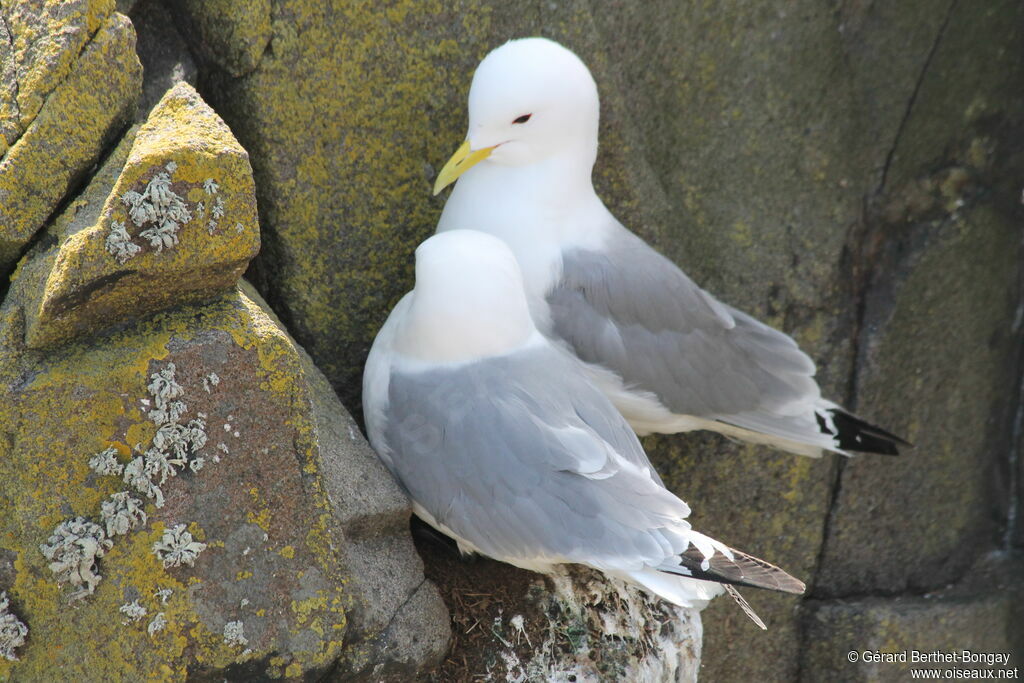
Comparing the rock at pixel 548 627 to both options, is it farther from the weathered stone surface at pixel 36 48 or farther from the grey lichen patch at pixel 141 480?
the weathered stone surface at pixel 36 48

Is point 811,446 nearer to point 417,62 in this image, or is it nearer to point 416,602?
point 416,602

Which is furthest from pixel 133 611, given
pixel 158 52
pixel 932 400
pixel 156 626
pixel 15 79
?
pixel 932 400

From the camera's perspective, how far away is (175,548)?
201 cm

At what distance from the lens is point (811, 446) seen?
310 cm

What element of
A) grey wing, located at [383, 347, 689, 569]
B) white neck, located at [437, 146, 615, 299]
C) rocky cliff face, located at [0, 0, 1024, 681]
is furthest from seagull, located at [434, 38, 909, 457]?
grey wing, located at [383, 347, 689, 569]

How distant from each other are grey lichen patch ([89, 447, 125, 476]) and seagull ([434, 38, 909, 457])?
108cm

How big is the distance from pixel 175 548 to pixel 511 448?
737mm

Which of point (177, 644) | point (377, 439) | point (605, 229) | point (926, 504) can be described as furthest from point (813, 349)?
point (177, 644)

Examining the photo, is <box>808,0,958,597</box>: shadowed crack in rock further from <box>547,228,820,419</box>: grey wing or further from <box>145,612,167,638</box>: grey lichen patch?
<box>145,612,167,638</box>: grey lichen patch

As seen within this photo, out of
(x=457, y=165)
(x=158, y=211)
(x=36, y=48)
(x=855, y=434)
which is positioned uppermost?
(x=36, y=48)

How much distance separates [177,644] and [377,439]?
2.29 ft

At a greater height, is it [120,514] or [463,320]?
[463,320]

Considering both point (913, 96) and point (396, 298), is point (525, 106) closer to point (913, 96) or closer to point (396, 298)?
point (396, 298)

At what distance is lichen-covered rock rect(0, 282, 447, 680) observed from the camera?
1.97 metres
